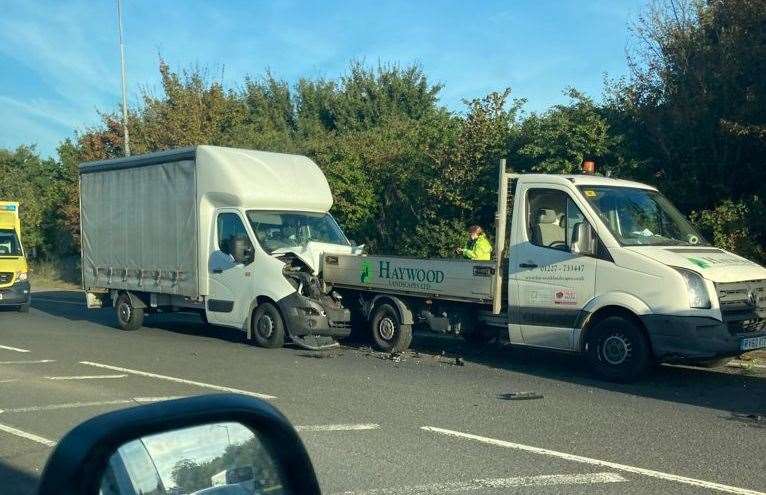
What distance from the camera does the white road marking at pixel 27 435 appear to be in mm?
6931

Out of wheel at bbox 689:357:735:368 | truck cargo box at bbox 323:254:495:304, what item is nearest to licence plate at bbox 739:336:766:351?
wheel at bbox 689:357:735:368

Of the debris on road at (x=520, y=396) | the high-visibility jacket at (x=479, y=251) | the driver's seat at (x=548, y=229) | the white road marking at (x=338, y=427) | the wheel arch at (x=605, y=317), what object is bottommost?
the white road marking at (x=338, y=427)

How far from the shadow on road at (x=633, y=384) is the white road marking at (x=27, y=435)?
5.84 meters

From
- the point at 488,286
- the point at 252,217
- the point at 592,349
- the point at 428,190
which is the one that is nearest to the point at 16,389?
the point at 252,217

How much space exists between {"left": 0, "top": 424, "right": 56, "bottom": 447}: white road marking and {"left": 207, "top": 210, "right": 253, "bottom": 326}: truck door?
5.52 meters

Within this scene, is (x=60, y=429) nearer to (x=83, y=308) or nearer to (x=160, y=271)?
(x=160, y=271)

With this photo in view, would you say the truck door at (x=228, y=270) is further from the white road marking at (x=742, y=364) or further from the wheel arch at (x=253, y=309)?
the white road marking at (x=742, y=364)

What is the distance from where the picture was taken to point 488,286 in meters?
10.6

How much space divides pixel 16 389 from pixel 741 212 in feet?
37.1

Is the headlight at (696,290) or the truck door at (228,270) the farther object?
the truck door at (228,270)

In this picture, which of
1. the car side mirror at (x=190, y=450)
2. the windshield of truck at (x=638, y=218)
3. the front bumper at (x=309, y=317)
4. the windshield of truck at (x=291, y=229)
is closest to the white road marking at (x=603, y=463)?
the windshield of truck at (x=638, y=218)

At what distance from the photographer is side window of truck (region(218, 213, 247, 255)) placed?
42.8 feet

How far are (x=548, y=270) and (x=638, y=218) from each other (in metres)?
1.33

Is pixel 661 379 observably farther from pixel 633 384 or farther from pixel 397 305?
pixel 397 305
